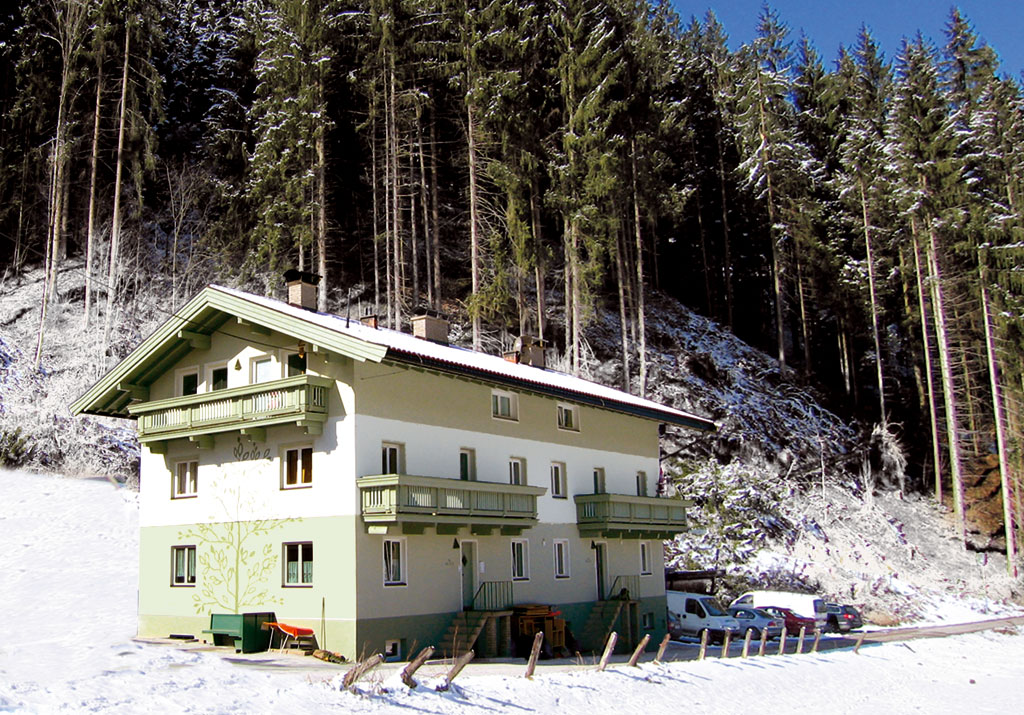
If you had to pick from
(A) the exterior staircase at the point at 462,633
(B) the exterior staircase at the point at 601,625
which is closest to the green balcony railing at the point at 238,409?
(A) the exterior staircase at the point at 462,633

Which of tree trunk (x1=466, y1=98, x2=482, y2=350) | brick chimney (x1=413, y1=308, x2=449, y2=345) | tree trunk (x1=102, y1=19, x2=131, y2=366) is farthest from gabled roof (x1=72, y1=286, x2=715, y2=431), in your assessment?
tree trunk (x1=102, y1=19, x2=131, y2=366)

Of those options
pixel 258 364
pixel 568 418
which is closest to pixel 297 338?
pixel 258 364

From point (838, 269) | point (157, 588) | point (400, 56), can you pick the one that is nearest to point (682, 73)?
point (838, 269)

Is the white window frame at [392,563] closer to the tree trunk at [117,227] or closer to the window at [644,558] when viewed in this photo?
the window at [644,558]

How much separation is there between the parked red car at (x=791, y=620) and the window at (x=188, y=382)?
2170cm

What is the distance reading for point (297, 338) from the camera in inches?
1016

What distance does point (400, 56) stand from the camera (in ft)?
156

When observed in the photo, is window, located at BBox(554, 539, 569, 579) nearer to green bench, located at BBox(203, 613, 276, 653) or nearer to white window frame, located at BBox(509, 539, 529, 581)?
white window frame, located at BBox(509, 539, 529, 581)

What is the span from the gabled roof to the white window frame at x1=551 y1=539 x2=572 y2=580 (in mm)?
4639

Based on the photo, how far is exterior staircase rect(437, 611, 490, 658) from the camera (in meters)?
25.3

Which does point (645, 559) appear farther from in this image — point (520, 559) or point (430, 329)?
point (430, 329)

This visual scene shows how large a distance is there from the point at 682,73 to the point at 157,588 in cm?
5079

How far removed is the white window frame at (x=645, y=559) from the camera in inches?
1387

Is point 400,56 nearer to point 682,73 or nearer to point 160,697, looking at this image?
point 682,73
